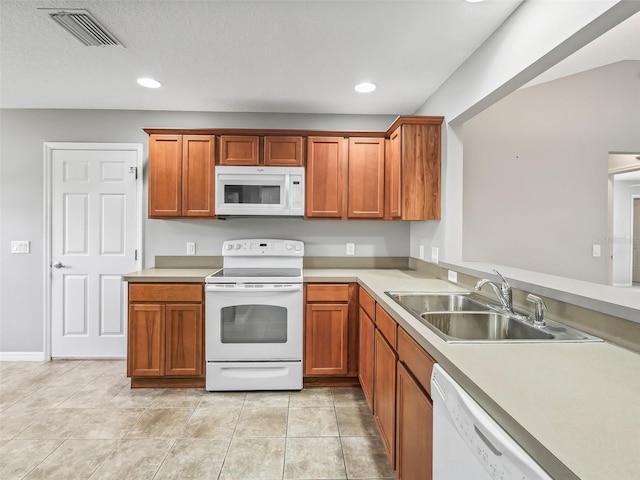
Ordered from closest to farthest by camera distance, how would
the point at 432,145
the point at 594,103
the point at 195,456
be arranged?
the point at 195,456 → the point at 432,145 → the point at 594,103

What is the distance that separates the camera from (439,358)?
1.14 m

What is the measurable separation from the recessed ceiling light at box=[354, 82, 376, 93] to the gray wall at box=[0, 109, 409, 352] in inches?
27.5

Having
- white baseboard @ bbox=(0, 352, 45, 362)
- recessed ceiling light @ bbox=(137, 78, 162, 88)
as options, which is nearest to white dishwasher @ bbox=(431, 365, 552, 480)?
recessed ceiling light @ bbox=(137, 78, 162, 88)

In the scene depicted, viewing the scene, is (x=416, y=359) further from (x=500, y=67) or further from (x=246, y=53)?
(x=246, y=53)

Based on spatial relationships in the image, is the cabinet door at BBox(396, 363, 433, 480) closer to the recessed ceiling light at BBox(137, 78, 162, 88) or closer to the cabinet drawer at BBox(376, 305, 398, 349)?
the cabinet drawer at BBox(376, 305, 398, 349)

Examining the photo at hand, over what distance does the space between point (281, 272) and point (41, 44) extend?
7.52 feet

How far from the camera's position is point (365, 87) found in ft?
9.12

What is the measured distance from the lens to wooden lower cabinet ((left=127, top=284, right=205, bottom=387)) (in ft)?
9.08

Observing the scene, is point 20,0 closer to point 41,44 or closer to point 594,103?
point 41,44

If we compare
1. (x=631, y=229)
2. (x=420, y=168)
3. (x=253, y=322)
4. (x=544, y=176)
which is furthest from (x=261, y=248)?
(x=631, y=229)

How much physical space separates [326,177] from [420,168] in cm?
84

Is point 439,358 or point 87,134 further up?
point 87,134

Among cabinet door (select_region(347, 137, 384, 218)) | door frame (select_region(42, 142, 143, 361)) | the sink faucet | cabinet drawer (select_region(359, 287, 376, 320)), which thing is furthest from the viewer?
door frame (select_region(42, 142, 143, 361))

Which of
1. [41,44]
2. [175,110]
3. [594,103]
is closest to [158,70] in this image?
[41,44]
